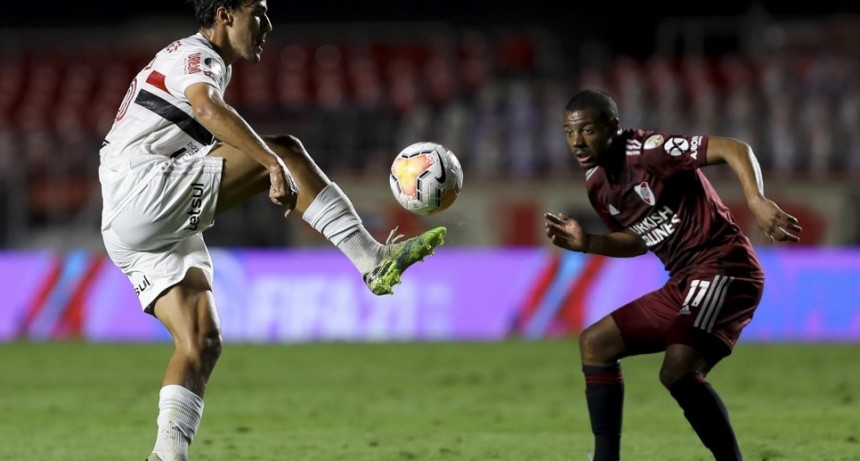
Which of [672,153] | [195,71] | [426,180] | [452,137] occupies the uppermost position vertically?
[195,71]

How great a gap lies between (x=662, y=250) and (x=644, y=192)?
334 millimetres

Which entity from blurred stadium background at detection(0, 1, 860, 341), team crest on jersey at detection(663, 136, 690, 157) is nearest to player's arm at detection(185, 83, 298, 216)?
team crest on jersey at detection(663, 136, 690, 157)

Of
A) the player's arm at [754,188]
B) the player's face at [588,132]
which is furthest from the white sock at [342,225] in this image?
the player's arm at [754,188]

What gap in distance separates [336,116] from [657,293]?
511 inches

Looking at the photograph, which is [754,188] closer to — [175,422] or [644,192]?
[644,192]

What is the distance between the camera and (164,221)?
5445 millimetres

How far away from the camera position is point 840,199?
17.9m

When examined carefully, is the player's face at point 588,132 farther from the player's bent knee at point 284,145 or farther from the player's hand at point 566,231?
the player's bent knee at point 284,145

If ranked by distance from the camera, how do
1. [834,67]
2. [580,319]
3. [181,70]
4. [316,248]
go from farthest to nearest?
[834,67]
[316,248]
[580,319]
[181,70]

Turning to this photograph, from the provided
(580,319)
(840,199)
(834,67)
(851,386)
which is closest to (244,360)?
(580,319)

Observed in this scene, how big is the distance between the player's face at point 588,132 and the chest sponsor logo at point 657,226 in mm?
401

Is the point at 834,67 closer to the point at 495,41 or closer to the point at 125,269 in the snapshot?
the point at 495,41

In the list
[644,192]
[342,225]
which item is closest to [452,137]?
[644,192]

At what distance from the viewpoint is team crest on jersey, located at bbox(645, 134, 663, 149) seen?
5.88m
